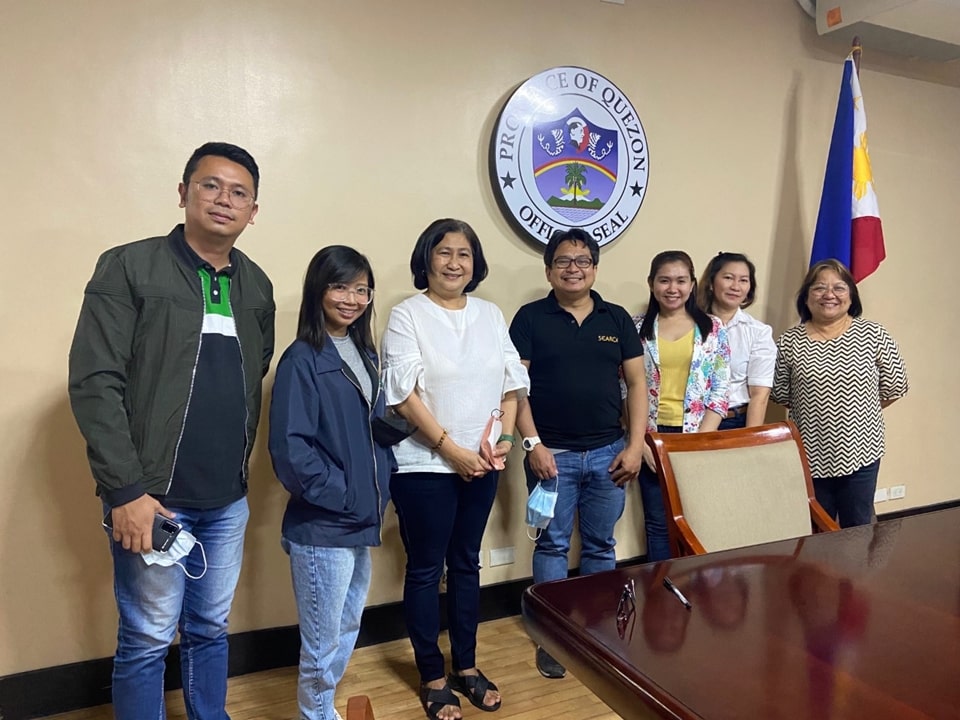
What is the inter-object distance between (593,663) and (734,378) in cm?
179

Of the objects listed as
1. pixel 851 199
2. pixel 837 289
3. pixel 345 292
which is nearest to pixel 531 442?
pixel 345 292

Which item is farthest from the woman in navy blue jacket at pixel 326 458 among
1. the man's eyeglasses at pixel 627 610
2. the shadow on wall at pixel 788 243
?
the shadow on wall at pixel 788 243

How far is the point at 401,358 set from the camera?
1858 mm

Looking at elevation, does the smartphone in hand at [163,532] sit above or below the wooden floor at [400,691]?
above

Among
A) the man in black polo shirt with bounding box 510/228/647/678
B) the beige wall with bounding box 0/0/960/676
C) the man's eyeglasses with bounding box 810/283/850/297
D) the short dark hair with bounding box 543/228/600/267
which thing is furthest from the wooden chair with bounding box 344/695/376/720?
the man's eyeglasses with bounding box 810/283/850/297

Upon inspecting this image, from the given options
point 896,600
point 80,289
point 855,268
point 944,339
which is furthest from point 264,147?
point 944,339

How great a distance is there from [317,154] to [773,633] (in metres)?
1.91

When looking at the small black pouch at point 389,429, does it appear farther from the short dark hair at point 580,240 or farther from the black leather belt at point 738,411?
the black leather belt at point 738,411

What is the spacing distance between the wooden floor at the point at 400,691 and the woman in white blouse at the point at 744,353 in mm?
1119

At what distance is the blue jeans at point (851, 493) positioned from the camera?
249 centimetres

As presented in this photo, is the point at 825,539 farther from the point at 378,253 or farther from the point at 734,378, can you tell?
the point at 378,253

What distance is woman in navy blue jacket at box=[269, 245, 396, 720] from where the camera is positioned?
5.30ft

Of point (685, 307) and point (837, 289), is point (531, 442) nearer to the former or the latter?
point (685, 307)

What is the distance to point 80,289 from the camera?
197 centimetres
